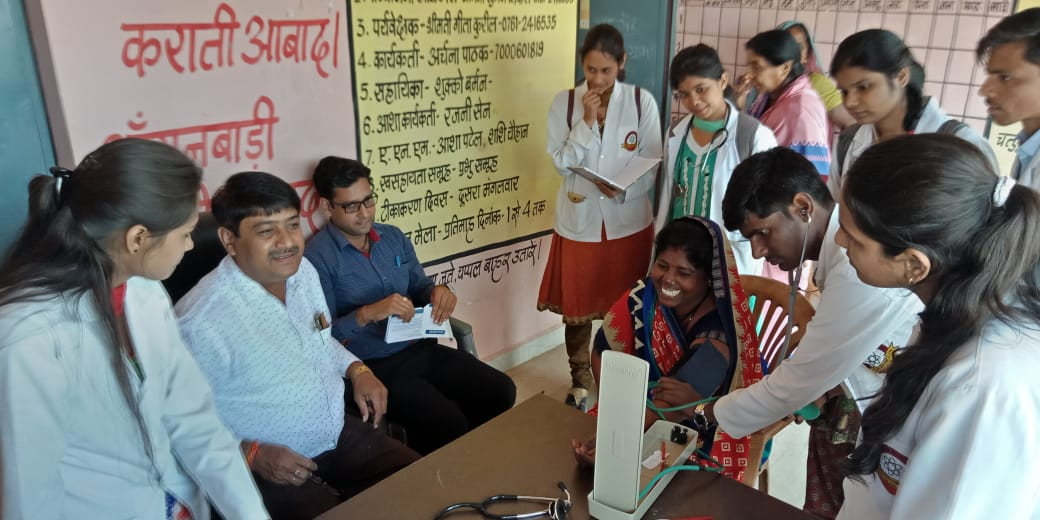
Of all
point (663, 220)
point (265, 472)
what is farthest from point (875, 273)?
point (663, 220)

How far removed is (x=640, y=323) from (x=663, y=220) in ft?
2.91

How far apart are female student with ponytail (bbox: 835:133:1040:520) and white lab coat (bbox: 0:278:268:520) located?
117 centimetres

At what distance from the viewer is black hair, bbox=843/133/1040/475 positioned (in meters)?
0.89

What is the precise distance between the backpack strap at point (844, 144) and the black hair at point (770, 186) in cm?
92

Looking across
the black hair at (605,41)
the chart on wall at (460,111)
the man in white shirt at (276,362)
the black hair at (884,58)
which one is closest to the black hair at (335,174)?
the chart on wall at (460,111)

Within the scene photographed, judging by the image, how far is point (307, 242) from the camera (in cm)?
218

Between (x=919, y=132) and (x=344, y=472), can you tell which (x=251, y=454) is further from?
(x=919, y=132)

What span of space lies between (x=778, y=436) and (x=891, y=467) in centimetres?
190

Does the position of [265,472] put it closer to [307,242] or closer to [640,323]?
[307,242]

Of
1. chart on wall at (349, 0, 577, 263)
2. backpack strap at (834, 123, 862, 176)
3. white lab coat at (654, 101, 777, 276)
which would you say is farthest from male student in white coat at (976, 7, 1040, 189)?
chart on wall at (349, 0, 577, 263)

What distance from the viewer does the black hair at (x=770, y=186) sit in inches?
59.6

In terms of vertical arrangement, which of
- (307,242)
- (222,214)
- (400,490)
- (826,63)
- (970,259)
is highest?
(826,63)

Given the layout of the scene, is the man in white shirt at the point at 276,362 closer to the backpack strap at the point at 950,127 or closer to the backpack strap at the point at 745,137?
the backpack strap at the point at 745,137

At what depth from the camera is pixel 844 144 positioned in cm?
237
